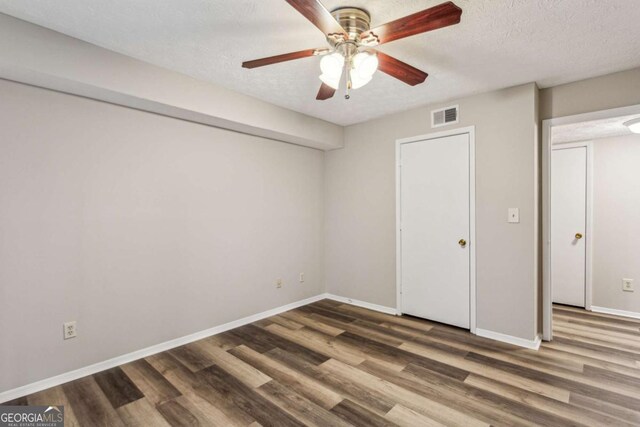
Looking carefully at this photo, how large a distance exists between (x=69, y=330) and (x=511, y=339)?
3749 millimetres

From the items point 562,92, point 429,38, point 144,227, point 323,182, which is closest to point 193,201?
point 144,227

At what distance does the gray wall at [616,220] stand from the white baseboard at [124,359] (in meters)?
4.08

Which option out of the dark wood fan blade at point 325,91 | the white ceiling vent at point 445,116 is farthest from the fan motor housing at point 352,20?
the white ceiling vent at point 445,116

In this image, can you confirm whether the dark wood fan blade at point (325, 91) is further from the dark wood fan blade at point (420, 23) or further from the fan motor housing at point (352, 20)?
the dark wood fan blade at point (420, 23)

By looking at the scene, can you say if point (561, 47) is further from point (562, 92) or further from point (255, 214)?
point (255, 214)

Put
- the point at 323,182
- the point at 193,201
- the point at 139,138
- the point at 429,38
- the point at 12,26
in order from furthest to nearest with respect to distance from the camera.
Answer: the point at 323,182 → the point at 193,201 → the point at 139,138 → the point at 429,38 → the point at 12,26

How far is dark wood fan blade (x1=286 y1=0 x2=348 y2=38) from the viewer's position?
136 centimetres

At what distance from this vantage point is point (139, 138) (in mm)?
2682

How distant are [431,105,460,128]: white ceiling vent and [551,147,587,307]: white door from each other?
2035mm

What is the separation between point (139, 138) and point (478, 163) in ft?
10.5

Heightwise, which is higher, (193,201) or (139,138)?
(139,138)

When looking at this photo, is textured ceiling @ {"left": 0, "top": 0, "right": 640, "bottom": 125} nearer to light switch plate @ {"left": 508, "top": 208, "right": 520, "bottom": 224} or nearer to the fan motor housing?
the fan motor housing

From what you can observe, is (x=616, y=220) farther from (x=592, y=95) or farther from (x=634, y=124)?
(x=592, y=95)

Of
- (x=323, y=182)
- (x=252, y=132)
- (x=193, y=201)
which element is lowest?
(x=193, y=201)
